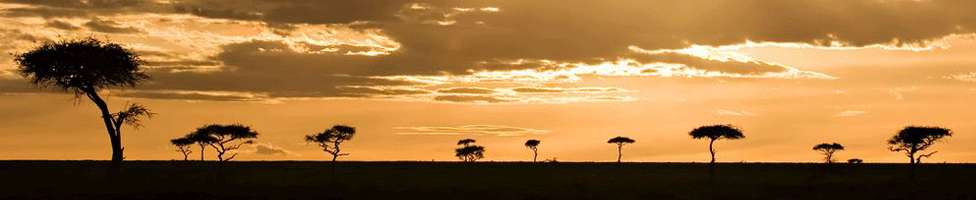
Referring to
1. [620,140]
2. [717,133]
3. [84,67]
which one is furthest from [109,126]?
[620,140]

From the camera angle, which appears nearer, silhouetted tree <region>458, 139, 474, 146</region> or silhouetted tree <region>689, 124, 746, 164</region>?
silhouetted tree <region>689, 124, 746, 164</region>

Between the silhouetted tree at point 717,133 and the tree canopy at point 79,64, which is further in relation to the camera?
the silhouetted tree at point 717,133

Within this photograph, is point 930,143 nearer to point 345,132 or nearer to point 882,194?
point 882,194

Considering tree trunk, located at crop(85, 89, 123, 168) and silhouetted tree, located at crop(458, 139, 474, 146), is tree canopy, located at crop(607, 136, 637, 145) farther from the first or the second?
tree trunk, located at crop(85, 89, 123, 168)

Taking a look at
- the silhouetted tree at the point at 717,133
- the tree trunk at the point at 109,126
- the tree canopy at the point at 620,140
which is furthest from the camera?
the tree canopy at the point at 620,140

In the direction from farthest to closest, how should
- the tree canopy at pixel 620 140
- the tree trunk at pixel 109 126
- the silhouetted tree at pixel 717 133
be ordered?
the tree canopy at pixel 620 140 → the silhouetted tree at pixel 717 133 → the tree trunk at pixel 109 126

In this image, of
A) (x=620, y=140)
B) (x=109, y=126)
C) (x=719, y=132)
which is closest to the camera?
(x=109, y=126)

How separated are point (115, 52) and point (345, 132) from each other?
171ft

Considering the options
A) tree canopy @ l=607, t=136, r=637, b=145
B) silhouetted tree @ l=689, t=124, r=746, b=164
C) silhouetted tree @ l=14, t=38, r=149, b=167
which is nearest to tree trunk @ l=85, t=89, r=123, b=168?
silhouetted tree @ l=14, t=38, r=149, b=167

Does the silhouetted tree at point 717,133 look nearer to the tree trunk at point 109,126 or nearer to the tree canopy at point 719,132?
the tree canopy at point 719,132

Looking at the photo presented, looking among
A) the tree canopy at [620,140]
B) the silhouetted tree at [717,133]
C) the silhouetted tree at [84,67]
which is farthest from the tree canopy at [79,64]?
the tree canopy at [620,140]

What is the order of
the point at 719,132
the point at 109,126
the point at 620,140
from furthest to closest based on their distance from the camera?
1. the point at 620,140
2. the point at 719,132
3. the point at 109,126

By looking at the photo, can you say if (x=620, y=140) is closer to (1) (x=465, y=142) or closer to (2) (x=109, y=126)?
(1) (x=465, y=142)

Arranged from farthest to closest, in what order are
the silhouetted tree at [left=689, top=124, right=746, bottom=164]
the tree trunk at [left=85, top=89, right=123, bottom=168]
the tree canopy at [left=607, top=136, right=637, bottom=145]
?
1. the tree canopy at [left=607, top=136, right=637, bottom=145]
2. the silhouetted tree at [left=689, top=124, right=746, bottom=164]
3. the tree trunk at [left=85, top=89, right=123, bottom=168]
